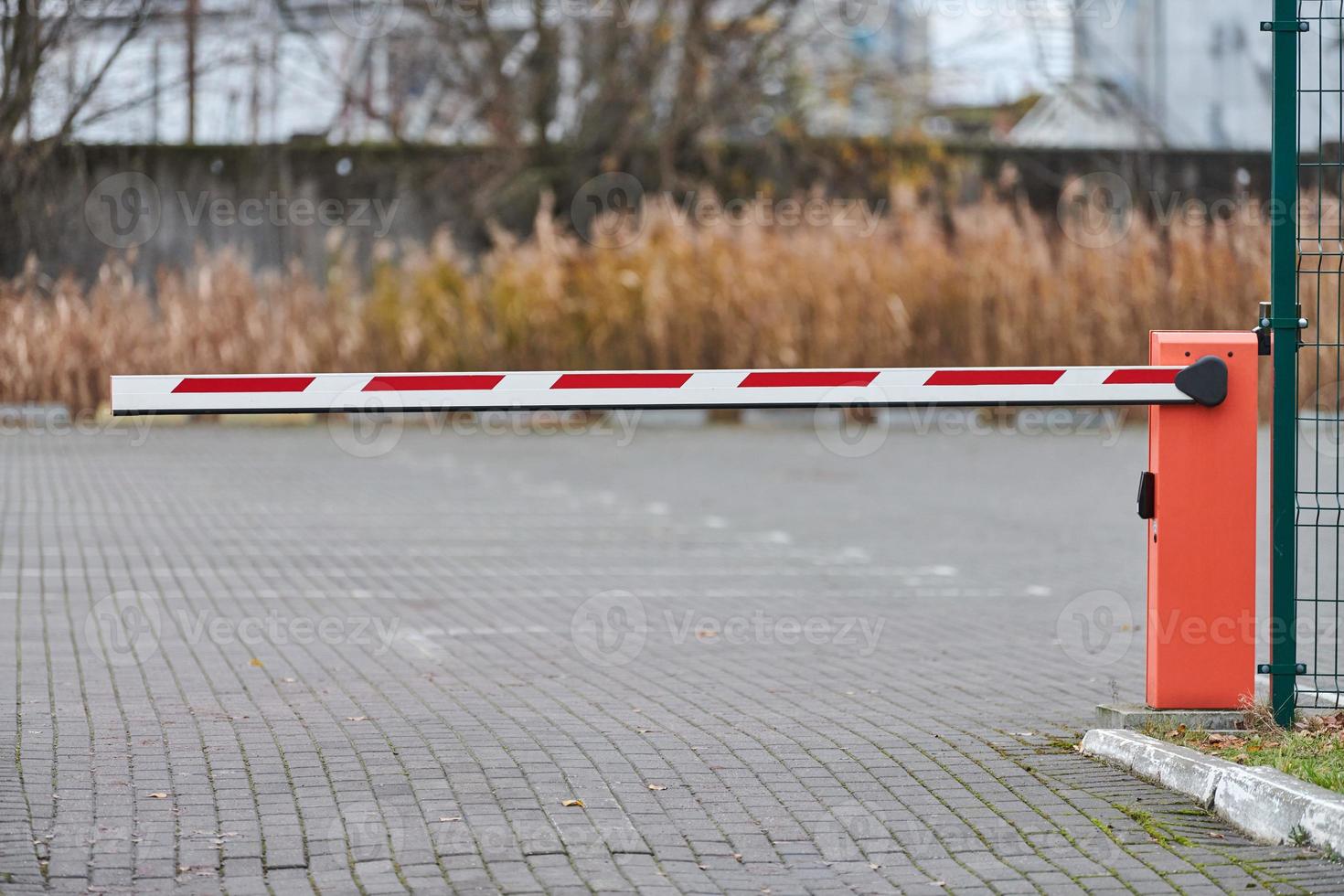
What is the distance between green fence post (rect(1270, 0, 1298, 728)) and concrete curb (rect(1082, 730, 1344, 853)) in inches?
21.2

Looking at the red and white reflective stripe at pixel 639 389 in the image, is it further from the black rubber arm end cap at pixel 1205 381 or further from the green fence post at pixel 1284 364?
the green fence post at pixel 1284 364

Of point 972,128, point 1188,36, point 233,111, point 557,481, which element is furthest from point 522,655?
point 1188,36

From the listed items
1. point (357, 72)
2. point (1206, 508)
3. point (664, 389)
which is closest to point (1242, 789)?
point (1206, 508)

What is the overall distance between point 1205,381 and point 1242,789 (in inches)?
53.6

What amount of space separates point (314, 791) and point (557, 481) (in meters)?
11.8

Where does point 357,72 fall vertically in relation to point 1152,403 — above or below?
above

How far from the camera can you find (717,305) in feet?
77.3

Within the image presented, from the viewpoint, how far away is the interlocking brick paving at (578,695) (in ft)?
16.5

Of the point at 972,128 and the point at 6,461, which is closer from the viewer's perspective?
the point at 6,461

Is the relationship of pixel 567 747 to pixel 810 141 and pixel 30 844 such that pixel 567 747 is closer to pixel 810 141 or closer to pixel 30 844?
pixel 30 844

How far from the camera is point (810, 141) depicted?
30.3 metres

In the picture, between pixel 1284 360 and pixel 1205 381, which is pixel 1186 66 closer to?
pixel 1284 360

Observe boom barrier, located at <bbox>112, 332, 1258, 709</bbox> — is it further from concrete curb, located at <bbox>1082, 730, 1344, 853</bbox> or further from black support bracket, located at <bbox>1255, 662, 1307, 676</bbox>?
concrete curb, located at <bbox>1082, 730, 1344, 853</bbox>

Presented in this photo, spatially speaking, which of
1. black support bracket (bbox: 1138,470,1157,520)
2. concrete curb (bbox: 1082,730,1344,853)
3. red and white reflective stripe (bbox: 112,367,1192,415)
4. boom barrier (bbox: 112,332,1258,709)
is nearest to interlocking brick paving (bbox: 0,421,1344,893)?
concrete curb (bbox: 1082,730,1344,853)
